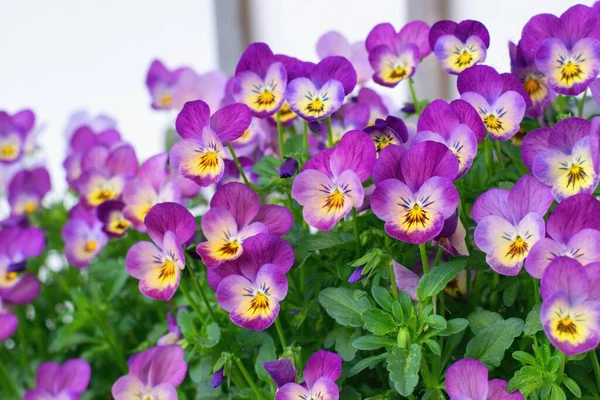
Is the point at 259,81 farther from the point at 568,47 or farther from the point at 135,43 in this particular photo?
the point at 135,43

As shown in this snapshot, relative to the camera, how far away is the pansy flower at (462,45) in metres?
0.77

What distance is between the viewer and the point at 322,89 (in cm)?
75

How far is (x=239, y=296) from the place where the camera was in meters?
0.71

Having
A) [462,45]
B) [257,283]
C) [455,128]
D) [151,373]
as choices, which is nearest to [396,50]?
[462,45]

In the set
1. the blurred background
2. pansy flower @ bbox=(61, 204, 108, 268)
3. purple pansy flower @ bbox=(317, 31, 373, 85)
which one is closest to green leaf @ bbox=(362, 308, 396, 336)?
purple pansy flower @ bbox=(317, 31, 373, 85)

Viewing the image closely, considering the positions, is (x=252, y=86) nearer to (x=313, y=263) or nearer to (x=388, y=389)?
(x=313, y=263)

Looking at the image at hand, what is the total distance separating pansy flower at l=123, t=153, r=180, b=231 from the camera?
89cm

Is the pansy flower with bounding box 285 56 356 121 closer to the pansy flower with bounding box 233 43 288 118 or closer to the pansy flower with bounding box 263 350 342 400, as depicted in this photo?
the pansy flower with bounding box 233 43 288 118

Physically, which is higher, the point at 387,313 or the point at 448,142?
the point at 448,142

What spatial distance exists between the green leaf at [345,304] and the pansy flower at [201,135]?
0.15 m

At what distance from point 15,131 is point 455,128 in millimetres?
775

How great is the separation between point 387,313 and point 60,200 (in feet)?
2.70

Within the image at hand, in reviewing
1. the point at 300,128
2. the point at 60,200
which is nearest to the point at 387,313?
the point at 300,128

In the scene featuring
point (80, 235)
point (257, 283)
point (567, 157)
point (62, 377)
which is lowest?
point (62, 377)
